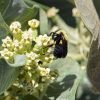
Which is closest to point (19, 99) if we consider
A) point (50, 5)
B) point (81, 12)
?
point (81, 12)

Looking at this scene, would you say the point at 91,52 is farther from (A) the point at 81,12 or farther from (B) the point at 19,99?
(B) the point at 19,99

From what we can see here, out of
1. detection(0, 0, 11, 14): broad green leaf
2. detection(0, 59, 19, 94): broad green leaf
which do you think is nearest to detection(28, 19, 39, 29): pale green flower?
detection(0, 0, 11, 14): broad green leaf

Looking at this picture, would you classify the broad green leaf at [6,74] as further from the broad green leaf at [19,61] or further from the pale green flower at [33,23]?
the pale green flower at [33,23]

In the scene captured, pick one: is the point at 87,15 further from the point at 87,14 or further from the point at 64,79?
the point at 64,79

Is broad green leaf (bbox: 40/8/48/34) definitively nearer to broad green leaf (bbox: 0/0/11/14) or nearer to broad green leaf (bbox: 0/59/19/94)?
broad green leaf (bbox: 0/0/11/14)

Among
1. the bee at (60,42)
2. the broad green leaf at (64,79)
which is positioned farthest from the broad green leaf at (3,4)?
the broad green leaf at (64,79)
